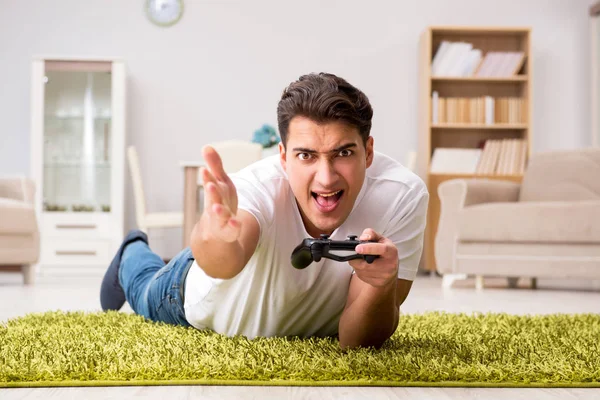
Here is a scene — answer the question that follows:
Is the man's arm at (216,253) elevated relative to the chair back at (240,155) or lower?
lower

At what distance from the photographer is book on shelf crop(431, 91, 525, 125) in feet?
19.4

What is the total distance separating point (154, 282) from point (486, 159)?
14.1ft

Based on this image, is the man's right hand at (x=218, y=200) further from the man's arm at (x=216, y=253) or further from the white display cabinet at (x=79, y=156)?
the white display cabinet at (x=79, y=156)

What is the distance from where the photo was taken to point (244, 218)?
147 centimetres

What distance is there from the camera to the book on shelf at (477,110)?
591 centimetres

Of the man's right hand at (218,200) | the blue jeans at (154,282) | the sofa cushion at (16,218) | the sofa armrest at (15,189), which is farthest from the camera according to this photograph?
the sofa armrest at (15,189)

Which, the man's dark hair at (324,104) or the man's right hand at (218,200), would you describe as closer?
the man's right hand at (218,200)

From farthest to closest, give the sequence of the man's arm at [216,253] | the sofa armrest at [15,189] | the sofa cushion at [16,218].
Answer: the sofa armrest at [15,189]
the sofa cushion at [16,218]
the man's arm at [216,253]

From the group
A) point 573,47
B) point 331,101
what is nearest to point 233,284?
point 331,101

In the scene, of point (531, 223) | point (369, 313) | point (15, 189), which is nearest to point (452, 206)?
point (531, 223)

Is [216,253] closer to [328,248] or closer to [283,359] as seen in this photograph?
[328,248]

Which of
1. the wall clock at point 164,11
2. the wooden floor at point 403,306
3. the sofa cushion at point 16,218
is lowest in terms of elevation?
the wooden floor at point 403,306

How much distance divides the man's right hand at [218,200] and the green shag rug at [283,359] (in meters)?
0.29

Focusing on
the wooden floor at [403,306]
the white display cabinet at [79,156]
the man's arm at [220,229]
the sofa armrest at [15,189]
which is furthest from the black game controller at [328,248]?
the white display cabinet at [79,156]
